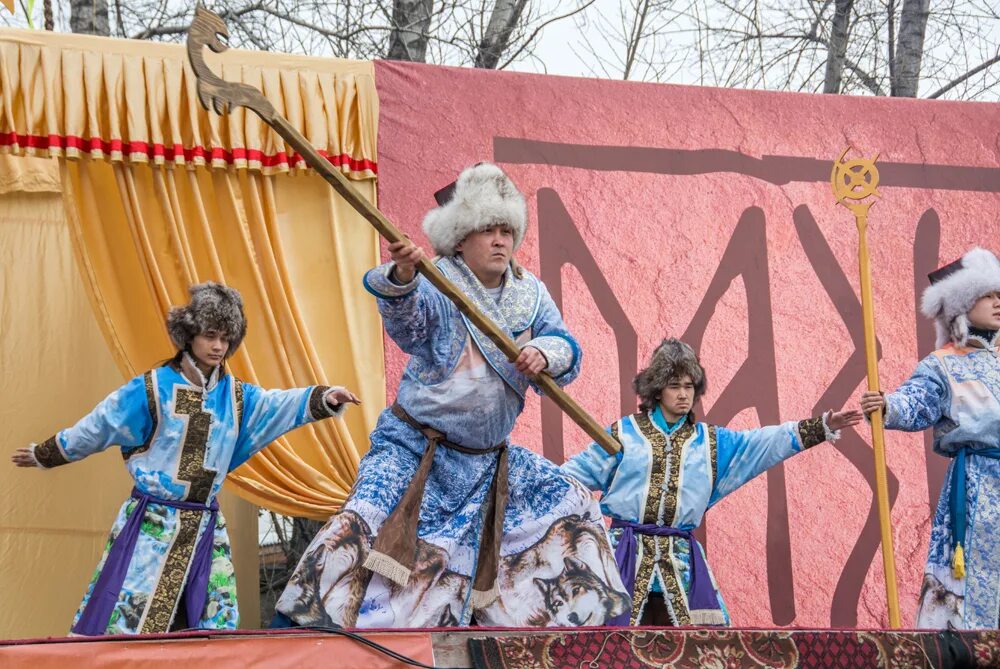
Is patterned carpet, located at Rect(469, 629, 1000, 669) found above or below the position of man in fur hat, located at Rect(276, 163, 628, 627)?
below

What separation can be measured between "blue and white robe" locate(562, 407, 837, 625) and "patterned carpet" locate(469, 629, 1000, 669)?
146 cm

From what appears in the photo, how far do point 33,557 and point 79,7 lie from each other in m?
3.14

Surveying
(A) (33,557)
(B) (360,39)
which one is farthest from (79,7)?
(A) (33,557)

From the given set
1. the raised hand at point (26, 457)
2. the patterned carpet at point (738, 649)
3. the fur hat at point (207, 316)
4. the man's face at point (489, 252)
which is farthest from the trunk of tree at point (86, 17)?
the patterned carpet at point (738, 649)

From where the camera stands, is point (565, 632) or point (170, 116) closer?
point (565, 632)

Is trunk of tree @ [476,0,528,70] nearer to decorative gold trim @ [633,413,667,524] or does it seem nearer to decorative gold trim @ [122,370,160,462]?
decorative gold trim @ [633,413,667,524]

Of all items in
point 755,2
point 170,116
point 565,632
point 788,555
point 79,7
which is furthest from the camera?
point 755,2

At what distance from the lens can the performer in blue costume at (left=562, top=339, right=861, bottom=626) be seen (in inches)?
181

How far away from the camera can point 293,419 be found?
4457 millimetres

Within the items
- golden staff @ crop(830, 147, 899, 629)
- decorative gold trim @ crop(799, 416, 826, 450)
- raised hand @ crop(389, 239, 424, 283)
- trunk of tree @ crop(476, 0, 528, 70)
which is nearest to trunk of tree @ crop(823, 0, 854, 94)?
trunk of tree @ crop(476, 0, 528, 70)

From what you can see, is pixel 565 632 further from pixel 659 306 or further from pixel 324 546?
pixel 659 306

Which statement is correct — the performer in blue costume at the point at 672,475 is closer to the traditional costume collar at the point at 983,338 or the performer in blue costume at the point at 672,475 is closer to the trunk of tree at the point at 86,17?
the traditional costume collar at the point at 983,338

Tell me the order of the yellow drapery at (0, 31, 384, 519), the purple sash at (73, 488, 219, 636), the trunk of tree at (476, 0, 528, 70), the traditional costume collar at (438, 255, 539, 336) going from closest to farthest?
the traditional costume collar at (438, 255, 539, 336), the purple sash at (73, 488, 219, 636), the yellow drapery at (0, 31, 384, 519), the trunk of tree at (476, 0, 528, 70)

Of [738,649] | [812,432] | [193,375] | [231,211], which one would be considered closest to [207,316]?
[193,375]
